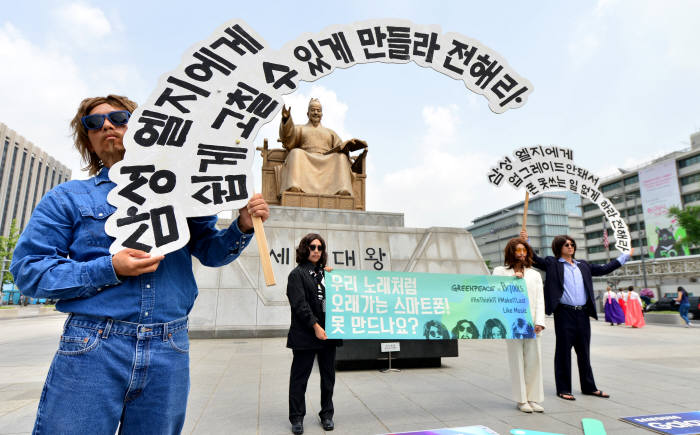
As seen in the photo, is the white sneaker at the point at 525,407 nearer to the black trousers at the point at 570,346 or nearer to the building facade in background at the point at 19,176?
the black trousers at the point at 570,346

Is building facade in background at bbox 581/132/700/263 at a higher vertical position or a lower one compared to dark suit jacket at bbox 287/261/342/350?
higher

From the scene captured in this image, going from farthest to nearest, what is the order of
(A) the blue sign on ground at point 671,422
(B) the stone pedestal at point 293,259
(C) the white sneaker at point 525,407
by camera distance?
(B) the stone pedestal at point 293,259
(C) the white sneaker at point 525,407
(A) the blue sign on ground at point 671,422

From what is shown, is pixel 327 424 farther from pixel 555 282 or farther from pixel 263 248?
pixel 555 282

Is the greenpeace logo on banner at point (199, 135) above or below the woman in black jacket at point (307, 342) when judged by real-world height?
→ above

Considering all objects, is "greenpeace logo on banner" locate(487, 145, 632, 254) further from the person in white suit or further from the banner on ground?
the banner on ground

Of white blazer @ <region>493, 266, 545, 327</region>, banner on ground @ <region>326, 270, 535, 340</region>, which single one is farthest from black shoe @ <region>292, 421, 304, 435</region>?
white blazer @ <region>493, 266, 545, 327</region>

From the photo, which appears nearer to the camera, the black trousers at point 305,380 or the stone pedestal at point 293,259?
the black trousers at point 305,380

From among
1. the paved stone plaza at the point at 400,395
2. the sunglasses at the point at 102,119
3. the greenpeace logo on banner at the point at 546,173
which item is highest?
the greenpeace logo on banner at the point at 546,173

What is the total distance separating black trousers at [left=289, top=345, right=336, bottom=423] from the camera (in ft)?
12.5

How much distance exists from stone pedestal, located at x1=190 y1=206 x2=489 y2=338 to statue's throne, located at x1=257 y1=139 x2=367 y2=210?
512 millimetres

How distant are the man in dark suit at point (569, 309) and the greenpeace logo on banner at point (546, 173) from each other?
1.09 metres

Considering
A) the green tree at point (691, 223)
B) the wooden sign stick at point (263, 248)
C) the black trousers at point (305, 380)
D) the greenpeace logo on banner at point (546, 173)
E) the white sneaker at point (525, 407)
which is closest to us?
the wooden sign stick at point (263, 248)

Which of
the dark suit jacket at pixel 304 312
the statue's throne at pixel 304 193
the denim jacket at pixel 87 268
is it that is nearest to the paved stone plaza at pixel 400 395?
the dark suit jacket at pixel 304 312

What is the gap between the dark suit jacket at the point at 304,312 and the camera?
3912 millimetres
